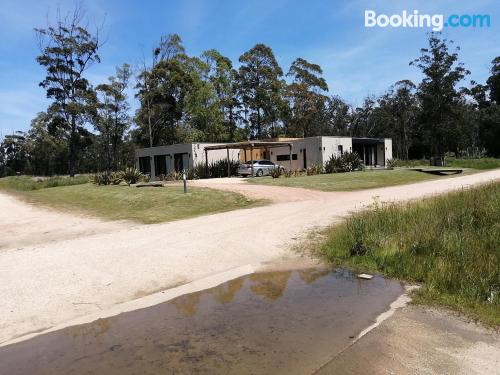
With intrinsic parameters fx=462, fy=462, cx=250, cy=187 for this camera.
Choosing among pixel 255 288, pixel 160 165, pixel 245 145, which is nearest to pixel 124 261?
pixel 255 288

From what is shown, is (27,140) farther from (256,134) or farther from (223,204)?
(223,204)

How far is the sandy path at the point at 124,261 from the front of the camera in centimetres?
563

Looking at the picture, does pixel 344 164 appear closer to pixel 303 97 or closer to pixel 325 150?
pixel 325 150

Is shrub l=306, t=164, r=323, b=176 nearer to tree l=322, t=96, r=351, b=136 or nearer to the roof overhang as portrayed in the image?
the roof overhang

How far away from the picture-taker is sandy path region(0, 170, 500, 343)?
5629 millimetres

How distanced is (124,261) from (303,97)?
170 ft

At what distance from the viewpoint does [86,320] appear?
5227mm

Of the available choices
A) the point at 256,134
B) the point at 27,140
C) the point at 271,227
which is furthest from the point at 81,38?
the point at 271,227

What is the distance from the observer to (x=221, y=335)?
475cm

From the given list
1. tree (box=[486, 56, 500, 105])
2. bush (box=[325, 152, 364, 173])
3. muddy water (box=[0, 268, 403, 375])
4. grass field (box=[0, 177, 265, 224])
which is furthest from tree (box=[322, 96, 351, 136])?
muddy water (box=[0, 268, 403, 375])

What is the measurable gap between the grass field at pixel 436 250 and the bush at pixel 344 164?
784 inches

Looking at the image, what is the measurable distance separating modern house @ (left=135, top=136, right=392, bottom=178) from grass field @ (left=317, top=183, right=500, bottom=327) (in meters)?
23.2

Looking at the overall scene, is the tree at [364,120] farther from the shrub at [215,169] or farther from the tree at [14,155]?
the tree at [14,155]

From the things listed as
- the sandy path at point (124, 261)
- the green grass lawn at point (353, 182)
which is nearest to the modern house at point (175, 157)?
the green grass lawn at point (353, 182)
